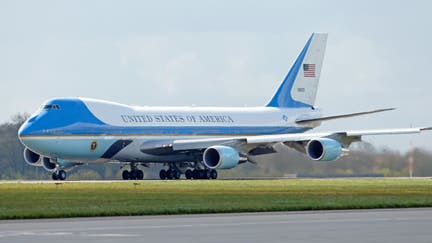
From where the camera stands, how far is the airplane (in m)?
66.9

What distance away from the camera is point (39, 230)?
26312 millimetres

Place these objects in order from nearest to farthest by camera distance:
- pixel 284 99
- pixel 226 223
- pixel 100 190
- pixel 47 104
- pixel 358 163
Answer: pixel 226 223 → pixel 100 190 → pixel 47 104 → pixel 358 163 → pixel 284 99

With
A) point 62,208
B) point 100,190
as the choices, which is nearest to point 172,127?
point 100,190

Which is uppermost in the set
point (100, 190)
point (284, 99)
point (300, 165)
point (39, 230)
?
point (284, 99)

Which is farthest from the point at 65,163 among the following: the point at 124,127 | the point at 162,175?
the point at 162,175

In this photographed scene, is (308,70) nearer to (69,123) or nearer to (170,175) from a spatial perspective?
(170,175)

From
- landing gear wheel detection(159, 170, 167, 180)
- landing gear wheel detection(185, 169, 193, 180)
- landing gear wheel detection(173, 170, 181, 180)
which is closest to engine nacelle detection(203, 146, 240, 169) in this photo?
landing gear wheel detection(185, 169, 193, 180)

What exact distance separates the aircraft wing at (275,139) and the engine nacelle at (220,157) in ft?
4.81

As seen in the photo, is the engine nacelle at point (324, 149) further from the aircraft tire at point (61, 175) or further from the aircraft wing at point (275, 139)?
the aircraft tire at point (61, 175)

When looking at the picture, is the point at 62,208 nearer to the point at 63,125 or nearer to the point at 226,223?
the point at 226,223

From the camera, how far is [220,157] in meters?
68.5

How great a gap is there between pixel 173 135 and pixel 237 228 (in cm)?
4545

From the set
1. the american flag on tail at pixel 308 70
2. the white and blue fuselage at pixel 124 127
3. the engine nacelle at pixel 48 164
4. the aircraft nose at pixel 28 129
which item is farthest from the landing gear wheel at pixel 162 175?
the american flag on tail at pixel 308 70

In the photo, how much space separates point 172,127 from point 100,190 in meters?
23.1
